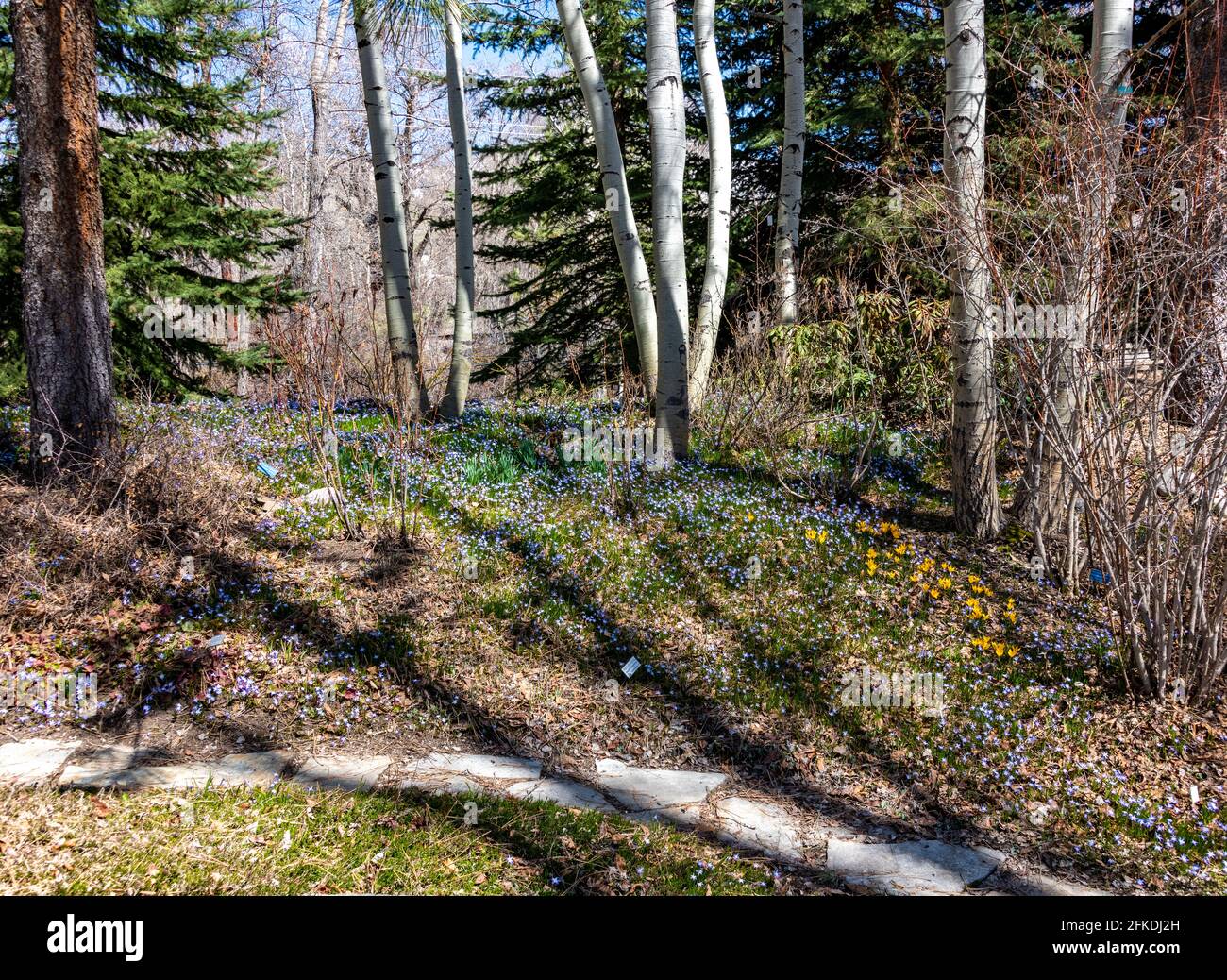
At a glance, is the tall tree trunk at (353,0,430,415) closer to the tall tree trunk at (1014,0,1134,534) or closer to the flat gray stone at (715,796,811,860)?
the flat gray stone at (715,796,811,860)

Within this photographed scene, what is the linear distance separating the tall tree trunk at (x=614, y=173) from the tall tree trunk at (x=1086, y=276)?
3454 millimetres

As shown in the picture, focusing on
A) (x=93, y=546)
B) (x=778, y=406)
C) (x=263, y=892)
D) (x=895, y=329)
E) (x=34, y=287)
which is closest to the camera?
(x=263, y=892)

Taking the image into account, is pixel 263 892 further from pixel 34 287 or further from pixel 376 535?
pixel 34 287

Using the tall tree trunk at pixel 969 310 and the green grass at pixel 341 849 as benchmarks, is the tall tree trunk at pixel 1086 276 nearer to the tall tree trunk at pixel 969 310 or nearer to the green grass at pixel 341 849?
the tall tree trunk at pixel 969 310

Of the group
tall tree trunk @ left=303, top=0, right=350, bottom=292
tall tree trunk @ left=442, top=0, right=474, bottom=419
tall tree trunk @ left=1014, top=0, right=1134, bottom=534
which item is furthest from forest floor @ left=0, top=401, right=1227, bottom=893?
tall tree trunk @ left=303, top=0, right=350, bottom=292

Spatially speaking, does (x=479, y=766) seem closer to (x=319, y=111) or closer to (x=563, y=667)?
(x=563, y=667)

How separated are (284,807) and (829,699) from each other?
2.87m

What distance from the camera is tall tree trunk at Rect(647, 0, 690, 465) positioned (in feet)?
21.6

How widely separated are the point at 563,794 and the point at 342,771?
104 centimetres

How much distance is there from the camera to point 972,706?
4.33 meters

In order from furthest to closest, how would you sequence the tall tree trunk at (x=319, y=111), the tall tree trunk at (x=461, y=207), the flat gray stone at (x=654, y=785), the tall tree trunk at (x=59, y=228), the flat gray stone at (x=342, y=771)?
the tall tree trunk at (x=319, y=111) → the tall tree trunk at (x=461, y=207) → the tall tree trunk at (x=59, y=228) → the flat gray stone at (x=654, y=785) → the flat gray stone at (x=342, y=771)

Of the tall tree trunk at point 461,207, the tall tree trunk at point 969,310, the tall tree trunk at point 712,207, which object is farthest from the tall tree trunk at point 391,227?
the tall tree trunk at point 969,310

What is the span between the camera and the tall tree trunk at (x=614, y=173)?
716cm

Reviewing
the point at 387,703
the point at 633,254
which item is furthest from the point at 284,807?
the point at 633,254
